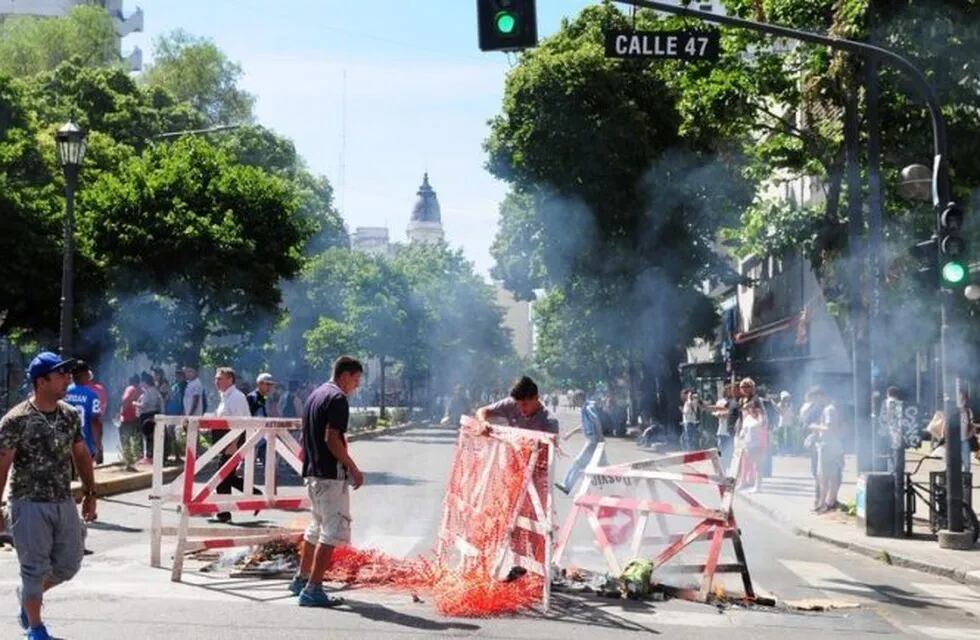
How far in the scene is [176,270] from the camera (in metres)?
28.9

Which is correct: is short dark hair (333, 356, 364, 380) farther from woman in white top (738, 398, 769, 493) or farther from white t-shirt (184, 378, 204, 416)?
woman in white top (738, 398, 769, 493)

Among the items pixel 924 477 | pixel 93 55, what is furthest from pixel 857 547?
pixel 93 55

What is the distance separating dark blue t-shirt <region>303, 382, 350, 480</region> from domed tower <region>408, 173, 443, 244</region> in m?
177

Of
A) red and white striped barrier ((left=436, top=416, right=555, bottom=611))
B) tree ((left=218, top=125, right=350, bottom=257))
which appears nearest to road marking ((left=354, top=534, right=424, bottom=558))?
red and white striped barrier ((left=436, top=416, right=555, bottom=611))

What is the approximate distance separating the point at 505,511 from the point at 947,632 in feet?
10.5

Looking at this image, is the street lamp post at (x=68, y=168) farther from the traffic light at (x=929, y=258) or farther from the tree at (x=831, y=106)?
the traffic light at (x=929, y=258)

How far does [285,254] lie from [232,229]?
1.74 meters

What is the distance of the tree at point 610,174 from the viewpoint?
4044 centimetres

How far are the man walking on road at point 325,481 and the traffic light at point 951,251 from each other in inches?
285

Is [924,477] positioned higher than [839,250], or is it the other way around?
[839,250]

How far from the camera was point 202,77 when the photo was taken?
63.8m

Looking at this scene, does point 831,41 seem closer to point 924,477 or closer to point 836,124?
point 836,124

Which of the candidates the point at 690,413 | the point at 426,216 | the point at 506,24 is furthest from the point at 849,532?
the point at 426,216

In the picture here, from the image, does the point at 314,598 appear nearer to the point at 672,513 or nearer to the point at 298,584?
the point at 298,584
